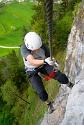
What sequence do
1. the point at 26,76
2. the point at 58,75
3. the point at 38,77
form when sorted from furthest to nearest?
1. the point at 26,76
2. the point at 38,77
3. the point at 58,75

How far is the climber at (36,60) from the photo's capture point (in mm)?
7902

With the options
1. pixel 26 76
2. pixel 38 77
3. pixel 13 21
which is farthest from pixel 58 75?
pixel 13 21

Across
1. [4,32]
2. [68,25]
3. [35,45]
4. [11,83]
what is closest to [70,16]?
[68,25]

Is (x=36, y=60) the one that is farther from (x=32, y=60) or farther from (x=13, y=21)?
(x=13, y=21)

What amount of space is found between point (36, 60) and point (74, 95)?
1491 mm

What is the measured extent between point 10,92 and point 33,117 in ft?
28.0

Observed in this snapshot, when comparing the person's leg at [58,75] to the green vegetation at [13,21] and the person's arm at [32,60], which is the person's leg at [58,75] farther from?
the green vegetation at [13,21]

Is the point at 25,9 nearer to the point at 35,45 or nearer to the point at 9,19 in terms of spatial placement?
the point at 9,19

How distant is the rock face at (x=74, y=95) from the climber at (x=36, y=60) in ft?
2.81

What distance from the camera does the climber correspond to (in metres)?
7.90

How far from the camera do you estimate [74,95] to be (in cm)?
774

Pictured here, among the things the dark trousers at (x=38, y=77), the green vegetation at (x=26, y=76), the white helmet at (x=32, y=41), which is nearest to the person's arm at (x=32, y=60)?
the white helmet at (x=32, y=41)

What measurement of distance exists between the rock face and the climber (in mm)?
856

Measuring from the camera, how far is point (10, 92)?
38281 mm
